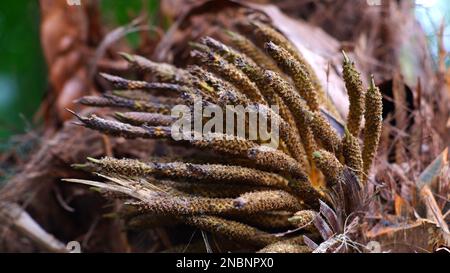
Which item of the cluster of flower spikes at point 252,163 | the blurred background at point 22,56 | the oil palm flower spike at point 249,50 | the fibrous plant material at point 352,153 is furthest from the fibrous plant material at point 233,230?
the blurred background at point 22,56

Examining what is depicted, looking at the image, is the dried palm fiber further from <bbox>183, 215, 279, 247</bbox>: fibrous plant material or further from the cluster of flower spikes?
<bbox>183, 215, 279, 247</bbox>: fibrous plant material

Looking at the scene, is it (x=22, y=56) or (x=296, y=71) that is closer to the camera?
(x=296, y=71)

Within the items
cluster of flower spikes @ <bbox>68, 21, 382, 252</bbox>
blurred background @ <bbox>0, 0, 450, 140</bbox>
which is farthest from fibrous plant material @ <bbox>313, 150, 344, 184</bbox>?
blurred background @ <bbox>0, 0, 450, 140</bbox>

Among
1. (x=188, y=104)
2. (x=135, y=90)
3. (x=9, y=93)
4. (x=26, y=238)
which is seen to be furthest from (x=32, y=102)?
(x=188, y=104)

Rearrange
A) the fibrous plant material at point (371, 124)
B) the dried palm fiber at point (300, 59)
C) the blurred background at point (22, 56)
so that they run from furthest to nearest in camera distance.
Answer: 1. the blurred background at point (22, 56)
2. the dried palm fiber at point (300, 59)
3. the fibrous plant material at point (371, 124)

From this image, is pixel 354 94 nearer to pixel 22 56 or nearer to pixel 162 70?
pixel 162 70

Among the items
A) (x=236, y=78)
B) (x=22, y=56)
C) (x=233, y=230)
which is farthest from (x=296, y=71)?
(x=22, y=56)

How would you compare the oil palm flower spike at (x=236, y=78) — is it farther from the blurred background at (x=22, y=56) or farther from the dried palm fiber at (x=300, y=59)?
the blurred background at (x=22, y=56)
